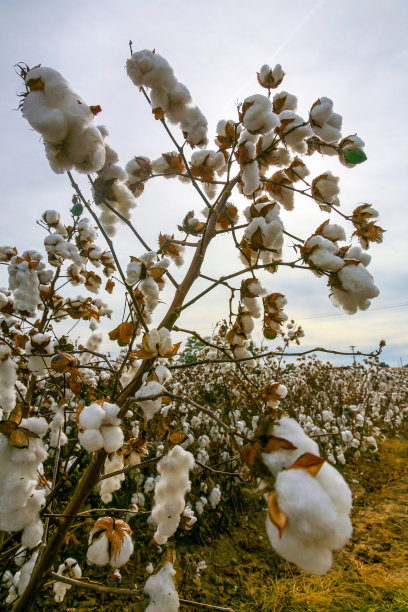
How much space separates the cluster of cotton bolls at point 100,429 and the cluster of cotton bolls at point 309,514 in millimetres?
460

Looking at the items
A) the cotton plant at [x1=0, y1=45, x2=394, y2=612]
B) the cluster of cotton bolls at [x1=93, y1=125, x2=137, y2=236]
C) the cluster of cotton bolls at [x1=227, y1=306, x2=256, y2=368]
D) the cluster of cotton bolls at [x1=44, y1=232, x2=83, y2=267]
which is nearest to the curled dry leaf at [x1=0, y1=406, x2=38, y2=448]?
the cotton plant at [x1=0, y1=45, x2=394, y2=612]

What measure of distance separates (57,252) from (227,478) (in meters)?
3.50

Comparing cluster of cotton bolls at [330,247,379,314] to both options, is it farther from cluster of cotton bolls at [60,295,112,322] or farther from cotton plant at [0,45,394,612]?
cluster of cotton bolls at [60,295,112,322]

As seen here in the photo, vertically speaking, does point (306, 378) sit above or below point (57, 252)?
above

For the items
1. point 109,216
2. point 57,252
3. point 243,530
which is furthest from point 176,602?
point 243,530

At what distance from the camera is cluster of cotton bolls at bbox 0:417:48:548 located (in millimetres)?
797

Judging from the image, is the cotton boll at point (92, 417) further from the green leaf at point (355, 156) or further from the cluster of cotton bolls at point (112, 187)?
the green leaf at point (355, 156)

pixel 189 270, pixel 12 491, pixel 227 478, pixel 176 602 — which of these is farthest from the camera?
pixel 227 478

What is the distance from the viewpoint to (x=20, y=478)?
80 cm

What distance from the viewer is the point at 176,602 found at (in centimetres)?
101

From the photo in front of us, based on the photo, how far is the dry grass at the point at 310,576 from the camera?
2809 millimetres

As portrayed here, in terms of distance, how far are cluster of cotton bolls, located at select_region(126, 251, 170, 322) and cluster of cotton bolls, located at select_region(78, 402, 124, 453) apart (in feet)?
1.29

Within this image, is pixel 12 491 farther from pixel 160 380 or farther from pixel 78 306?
pixel 78 306

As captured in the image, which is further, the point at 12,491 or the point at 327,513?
the point at 12,491
